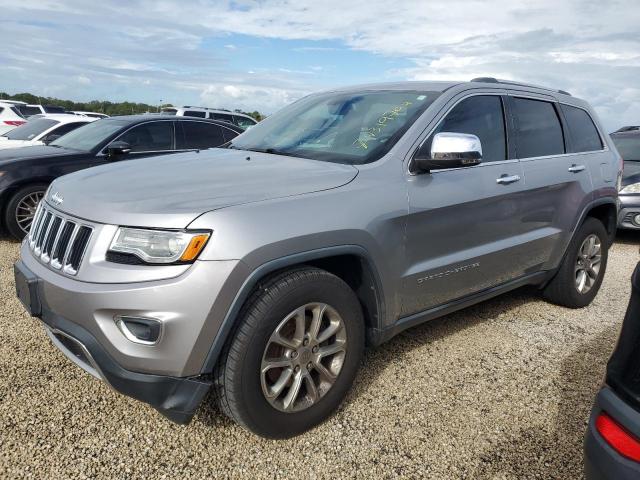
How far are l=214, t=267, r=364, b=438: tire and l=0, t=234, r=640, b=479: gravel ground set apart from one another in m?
0.17

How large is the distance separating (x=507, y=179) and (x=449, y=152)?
2.85ft

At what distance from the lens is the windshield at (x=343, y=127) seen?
307 centimetres

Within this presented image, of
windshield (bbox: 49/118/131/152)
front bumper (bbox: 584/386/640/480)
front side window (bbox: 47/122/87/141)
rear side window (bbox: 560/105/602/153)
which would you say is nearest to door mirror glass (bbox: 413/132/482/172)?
front bumper (bbox: 584/386/640/480)

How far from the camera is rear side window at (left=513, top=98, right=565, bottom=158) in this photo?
12.6 feet

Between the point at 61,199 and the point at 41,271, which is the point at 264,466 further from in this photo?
the point at 61,199

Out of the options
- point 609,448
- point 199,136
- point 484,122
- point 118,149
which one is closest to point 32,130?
point 199,136

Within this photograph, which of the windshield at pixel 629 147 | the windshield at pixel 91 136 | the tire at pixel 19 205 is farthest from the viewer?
the windshield at pixel 629 147

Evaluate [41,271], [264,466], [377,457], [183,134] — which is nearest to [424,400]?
[377,457]

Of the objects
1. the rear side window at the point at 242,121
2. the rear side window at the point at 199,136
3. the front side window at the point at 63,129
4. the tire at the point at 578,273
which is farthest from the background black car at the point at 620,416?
the rear side window at the point at 242,121

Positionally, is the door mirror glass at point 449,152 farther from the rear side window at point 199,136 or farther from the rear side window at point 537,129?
the rear side window at point 199,136

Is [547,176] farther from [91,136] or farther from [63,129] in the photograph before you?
[63,129]

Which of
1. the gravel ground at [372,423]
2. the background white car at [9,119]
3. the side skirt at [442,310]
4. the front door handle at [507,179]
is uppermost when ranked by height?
the front door handle at [507,179]

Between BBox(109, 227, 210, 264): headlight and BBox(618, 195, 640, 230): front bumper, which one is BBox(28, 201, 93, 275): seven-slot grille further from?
BBox(618, 195, 640, 230): front bumper

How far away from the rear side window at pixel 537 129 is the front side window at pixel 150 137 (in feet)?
15.8
